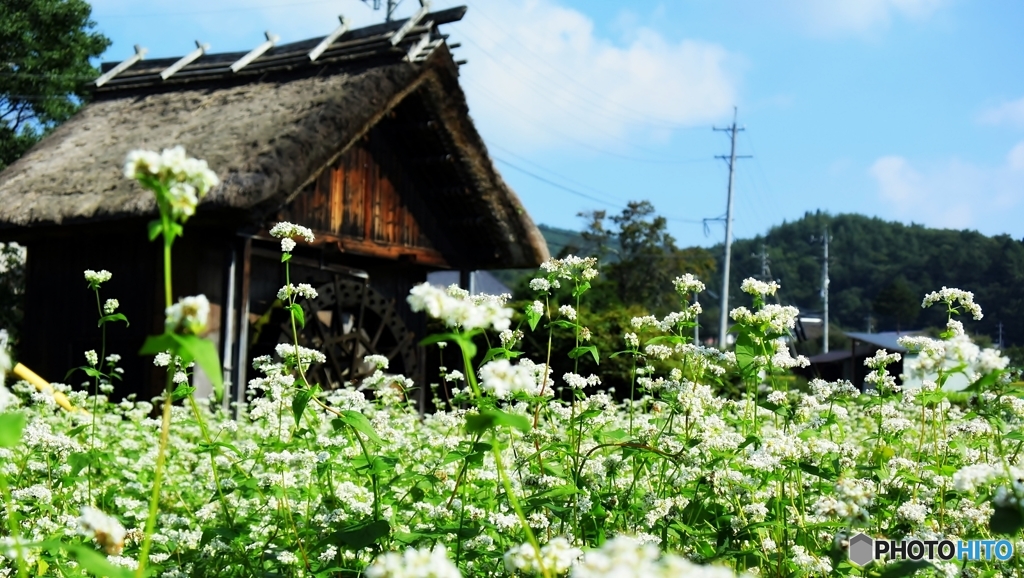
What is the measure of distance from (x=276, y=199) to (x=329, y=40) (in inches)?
135

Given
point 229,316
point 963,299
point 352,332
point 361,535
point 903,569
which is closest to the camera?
point 903,569

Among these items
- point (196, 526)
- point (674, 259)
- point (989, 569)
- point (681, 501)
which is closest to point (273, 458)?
point (196, 526)

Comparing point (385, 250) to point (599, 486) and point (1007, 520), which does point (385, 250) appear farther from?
point (1007, 520)

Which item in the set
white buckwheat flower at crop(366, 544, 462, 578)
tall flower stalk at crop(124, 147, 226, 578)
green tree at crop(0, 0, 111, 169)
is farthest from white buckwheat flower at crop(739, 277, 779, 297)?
green tree at crop(0, 0, 111, 169)

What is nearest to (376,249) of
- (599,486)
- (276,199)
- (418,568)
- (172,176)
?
(276,199)

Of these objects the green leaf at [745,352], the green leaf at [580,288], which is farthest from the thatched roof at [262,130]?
the green leaf at [745,352]

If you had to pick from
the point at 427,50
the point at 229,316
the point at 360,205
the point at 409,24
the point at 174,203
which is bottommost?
the point at 229,316

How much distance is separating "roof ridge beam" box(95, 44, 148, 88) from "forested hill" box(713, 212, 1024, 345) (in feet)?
101

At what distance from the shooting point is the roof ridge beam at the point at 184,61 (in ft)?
39.7

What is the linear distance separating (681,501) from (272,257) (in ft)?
26.5

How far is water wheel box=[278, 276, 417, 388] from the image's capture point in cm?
1071

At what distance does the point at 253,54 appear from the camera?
38.5ft

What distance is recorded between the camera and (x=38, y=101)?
17719 mm

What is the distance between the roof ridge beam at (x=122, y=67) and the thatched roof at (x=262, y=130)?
9 cm
